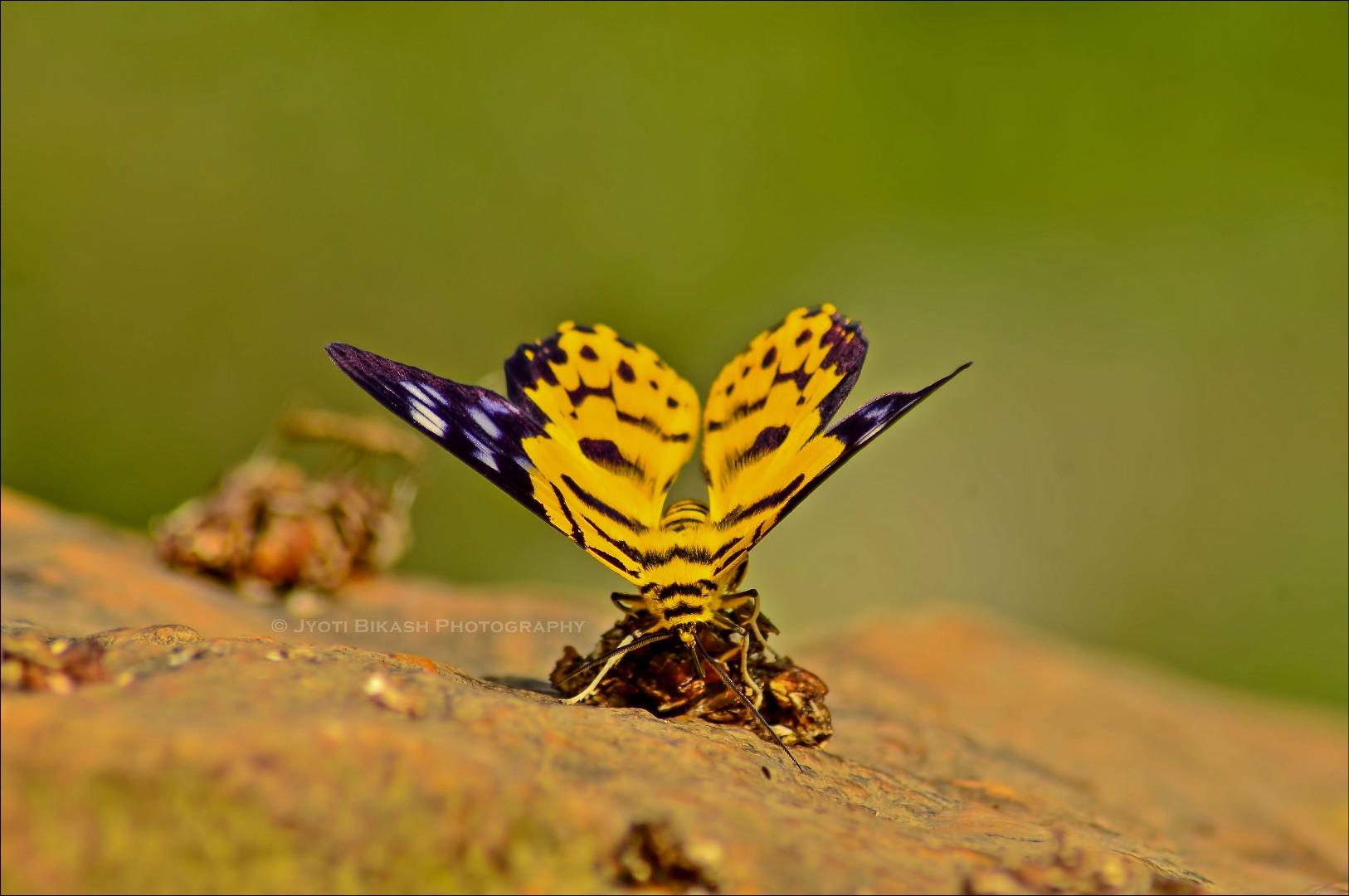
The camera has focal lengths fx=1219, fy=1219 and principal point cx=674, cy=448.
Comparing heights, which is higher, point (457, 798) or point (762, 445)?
point (762, 445)

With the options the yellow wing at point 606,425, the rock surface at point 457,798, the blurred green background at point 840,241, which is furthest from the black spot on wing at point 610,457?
the blurred green background at point 840,241

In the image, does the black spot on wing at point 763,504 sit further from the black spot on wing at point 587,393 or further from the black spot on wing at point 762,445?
the black spot on wing at point 587,393

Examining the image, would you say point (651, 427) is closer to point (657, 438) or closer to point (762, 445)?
point (657, 438)

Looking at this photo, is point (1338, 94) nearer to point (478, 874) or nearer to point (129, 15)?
point (129, 15)

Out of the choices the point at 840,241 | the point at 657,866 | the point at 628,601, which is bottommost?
the point at 657,866

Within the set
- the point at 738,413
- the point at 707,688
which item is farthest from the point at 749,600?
the point at 738,413

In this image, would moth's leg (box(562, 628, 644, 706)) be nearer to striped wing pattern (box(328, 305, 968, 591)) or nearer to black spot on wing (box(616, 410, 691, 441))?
striped wing pattern (box(328, 305, 968, 591))
